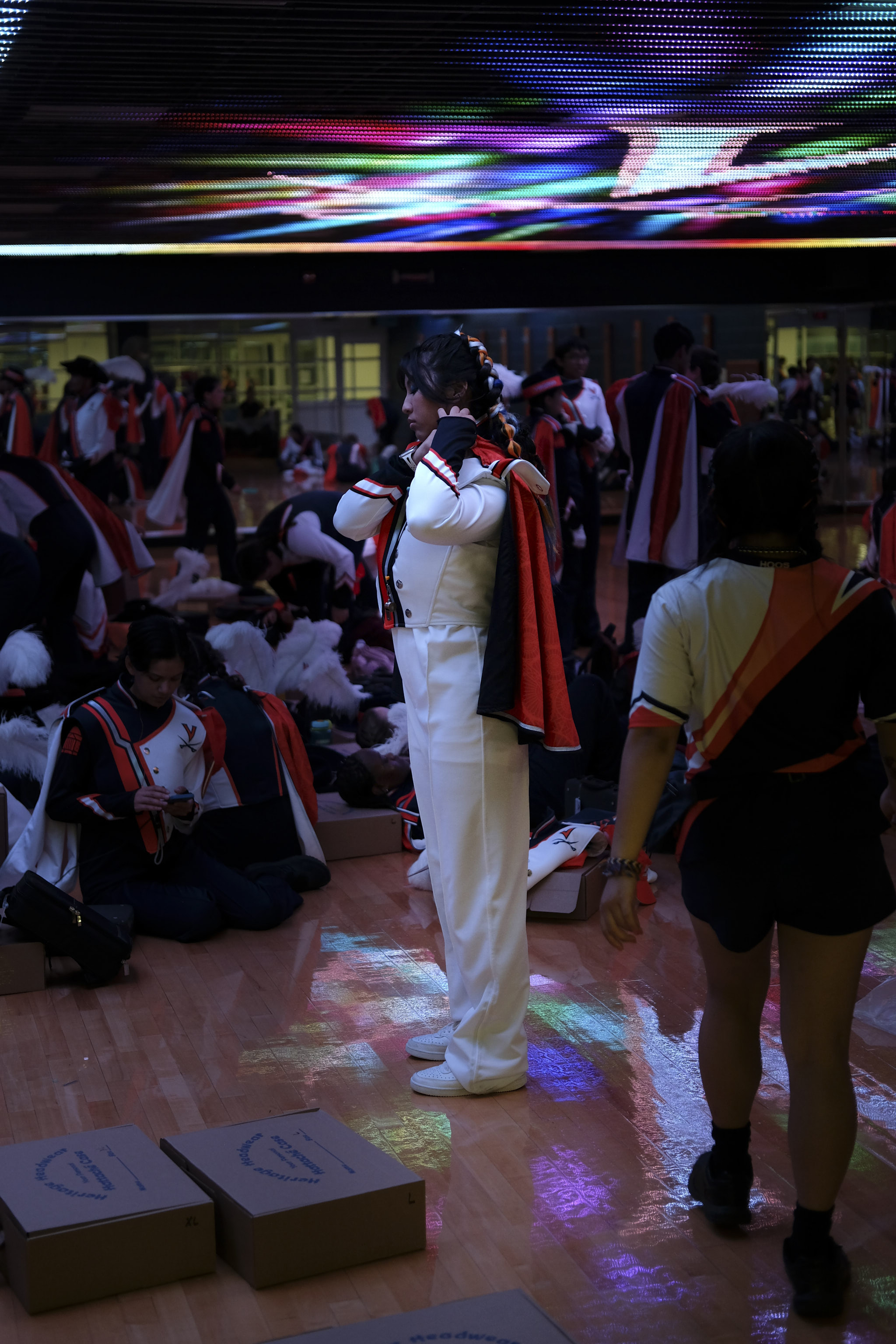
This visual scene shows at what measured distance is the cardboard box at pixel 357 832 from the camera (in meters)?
5.53

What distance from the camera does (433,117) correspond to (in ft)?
14.3

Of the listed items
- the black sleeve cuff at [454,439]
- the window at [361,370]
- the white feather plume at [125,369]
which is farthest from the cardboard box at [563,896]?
the window at [361,370]

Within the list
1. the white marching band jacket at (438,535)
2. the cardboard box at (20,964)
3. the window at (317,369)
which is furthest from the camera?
the window at (317,369)

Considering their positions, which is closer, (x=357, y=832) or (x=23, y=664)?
(x=357, y=832)

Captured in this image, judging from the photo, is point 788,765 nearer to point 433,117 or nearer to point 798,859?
point 798,859

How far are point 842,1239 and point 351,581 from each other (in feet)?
16.8

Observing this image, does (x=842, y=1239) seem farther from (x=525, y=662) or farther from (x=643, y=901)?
(x=643, y=901)

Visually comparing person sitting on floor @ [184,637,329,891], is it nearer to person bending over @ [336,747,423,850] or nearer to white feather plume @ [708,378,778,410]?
person bending over @ [336,747,423,850]

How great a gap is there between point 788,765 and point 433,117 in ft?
8.93

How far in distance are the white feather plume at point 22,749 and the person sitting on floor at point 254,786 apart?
0.74 metres

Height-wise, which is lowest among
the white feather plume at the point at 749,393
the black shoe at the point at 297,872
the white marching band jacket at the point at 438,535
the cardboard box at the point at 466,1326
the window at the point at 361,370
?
the black shoe at the point at 297,872

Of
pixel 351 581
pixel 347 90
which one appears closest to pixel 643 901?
pixel 347 90

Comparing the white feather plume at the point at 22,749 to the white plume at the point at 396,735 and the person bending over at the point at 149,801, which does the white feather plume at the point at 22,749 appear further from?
the white plume at the point at 396,735

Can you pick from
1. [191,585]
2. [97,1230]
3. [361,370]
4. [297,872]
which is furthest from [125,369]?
[97,1230]
